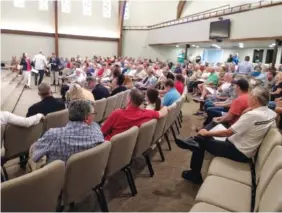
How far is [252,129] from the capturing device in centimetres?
236

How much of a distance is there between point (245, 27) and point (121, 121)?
8024 mm


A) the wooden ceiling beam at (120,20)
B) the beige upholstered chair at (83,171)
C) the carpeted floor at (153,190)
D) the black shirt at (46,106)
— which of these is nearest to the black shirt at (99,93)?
the black shirt at (46,106)

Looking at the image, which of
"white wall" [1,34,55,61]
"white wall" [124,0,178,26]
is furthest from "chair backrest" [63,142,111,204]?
"white wall" [124,0,178,26]

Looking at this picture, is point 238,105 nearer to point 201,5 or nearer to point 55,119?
point 55,119

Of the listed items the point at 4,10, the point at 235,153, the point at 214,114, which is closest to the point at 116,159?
the point at 235,153

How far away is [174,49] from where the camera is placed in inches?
745

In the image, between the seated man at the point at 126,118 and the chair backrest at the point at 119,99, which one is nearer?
the seated man at the point at 126,118

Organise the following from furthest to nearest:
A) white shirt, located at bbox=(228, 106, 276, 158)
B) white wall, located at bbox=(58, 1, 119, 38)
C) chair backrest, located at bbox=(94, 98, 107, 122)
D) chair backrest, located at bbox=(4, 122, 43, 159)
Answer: white wall, located at bbox=(58, 1, 119, 38) < chair backrest, located at bbox=(94, 98, 107, 122) < chair backrest, located at bbox=(4, 122, 43, 159) < white shirt, located at bbox=(228, 106, 276, 158)

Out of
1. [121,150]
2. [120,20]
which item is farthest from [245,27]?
[120,20]

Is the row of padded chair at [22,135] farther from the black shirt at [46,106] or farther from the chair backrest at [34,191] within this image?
the chair backrest at [34,191]

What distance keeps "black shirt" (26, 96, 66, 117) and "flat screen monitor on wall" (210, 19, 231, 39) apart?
27.4 ft

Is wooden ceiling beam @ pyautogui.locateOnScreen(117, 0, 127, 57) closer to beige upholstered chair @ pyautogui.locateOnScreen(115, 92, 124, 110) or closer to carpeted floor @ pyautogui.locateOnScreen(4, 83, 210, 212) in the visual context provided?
beige upholstered chair @ pyautogui.locateOnScreen(115, 92, 124, 110)

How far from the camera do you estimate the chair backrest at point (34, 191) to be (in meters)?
1.21

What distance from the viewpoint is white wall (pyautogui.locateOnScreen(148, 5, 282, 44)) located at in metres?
7.88
